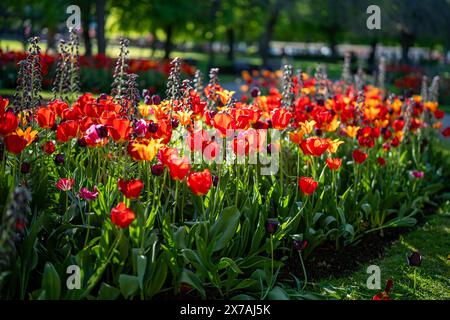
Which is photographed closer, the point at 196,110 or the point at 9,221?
the point at 9,221

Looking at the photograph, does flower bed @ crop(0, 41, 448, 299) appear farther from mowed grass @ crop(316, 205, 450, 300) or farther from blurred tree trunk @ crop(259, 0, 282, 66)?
blurred tree trunk @ crop(259, 0, 282, 66)

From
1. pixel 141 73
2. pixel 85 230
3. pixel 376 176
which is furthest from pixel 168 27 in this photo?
pixel 85 230

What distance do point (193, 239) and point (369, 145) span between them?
2.13m

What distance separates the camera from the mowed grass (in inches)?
171

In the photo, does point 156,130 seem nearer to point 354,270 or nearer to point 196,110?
point 196,110

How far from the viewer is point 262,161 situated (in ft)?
17.3

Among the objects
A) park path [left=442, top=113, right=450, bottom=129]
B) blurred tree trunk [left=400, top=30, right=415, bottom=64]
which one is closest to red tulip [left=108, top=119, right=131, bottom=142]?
park path [left=442, top=113, right=450, bottom=129]

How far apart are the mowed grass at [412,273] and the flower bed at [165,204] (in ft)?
0.82

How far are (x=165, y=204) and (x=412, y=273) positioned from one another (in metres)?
2.02

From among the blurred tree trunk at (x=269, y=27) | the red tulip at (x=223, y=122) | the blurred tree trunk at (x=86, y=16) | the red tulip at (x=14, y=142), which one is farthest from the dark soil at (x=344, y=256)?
the blurred tree trunk at (x=269, y=27)

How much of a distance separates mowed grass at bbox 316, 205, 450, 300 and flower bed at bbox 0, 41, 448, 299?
25cm

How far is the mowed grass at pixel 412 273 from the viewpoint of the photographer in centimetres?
436

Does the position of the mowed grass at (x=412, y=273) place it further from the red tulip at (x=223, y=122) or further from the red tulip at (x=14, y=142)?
the red tulip at (x=14, y=142)

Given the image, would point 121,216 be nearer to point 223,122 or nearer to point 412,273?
point 223,122
